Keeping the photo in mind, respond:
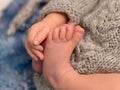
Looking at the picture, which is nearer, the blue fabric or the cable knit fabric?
the cable knit fabric

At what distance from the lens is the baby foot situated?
764 mm

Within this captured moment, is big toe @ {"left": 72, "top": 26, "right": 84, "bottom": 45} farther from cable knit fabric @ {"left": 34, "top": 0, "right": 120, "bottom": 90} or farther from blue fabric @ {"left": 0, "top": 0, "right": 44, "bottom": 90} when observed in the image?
blue fabric @ {"left": 0, "top": 0, "right": 44, "bottom": 90}

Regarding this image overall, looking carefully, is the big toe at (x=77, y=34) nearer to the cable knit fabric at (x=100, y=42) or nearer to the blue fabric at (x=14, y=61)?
the cable knit fabric at (x=100, y=42)

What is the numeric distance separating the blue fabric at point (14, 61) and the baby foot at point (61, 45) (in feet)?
0.46

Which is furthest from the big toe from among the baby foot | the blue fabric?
the blue fabric

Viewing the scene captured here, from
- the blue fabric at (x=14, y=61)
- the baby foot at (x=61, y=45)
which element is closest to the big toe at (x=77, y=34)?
the baby foot at (x=61, y=45)

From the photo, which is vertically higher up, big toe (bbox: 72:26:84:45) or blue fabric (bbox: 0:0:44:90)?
big toe (bbox: 72:26:84:45)

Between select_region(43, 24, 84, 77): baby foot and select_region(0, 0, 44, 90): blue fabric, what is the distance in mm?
140

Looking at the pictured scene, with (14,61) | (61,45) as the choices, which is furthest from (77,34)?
(14,61)

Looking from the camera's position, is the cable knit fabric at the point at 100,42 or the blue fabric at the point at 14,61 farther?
the blue fabric at the point at 14,61

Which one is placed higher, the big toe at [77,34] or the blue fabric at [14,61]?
the big toe at [77,34]

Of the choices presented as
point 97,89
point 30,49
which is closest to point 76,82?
point 97,89

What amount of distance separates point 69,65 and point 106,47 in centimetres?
10

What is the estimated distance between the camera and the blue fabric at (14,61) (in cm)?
88
